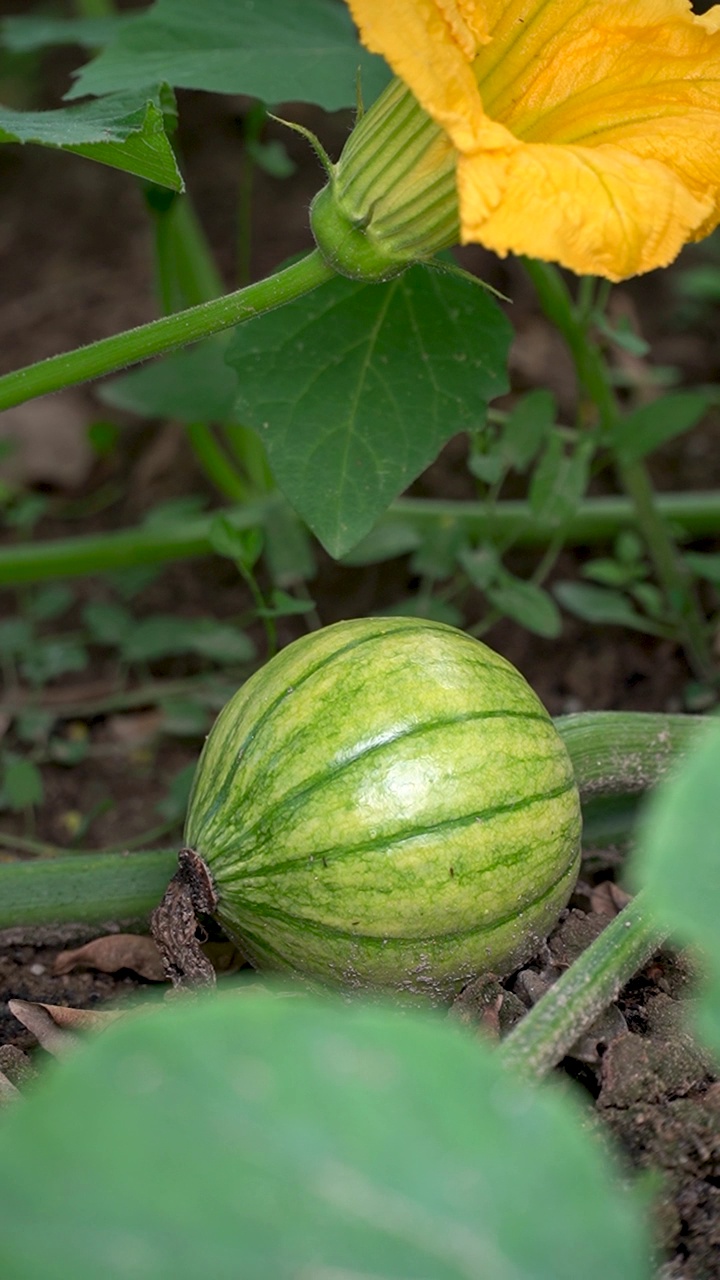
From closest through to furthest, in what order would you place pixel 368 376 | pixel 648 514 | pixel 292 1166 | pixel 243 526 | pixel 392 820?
pixel 292 1166
pixel 392 820
pixel 368 376
pixel 648 514
pixel 243 526

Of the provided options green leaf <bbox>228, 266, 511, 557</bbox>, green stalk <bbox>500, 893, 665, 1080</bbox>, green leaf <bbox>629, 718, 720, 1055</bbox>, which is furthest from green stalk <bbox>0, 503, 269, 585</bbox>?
green leaf <bbox>629, 718, 720, 1055</bbox>

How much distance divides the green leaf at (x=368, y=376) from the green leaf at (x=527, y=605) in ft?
1.44

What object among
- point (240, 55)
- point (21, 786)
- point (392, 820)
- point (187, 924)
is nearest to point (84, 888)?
point (187, 924)

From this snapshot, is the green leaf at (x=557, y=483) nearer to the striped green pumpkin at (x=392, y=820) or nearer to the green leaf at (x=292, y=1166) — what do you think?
the striped green pumpkin at (x=392, y=820)

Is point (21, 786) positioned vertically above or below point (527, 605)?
below

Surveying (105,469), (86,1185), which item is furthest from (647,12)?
(105,469)

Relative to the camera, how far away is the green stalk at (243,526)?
2686mm

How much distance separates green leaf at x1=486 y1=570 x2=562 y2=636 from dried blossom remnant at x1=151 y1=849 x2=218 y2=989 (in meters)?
0.89

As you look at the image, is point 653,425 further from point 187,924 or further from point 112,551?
point 187,924

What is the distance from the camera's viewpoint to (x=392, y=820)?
1468mm

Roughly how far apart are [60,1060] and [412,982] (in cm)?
43

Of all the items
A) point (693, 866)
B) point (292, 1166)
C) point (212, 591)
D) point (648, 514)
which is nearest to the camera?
point (292, 1166)

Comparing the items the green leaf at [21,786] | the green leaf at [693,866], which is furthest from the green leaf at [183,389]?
the green leaf at [693,866]

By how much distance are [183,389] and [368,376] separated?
743mm
